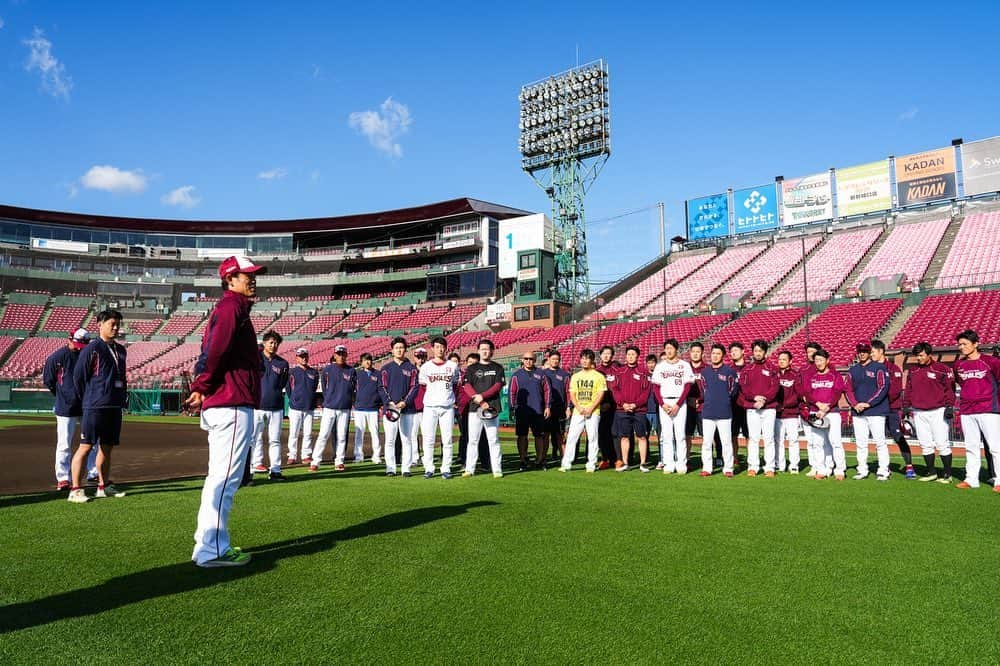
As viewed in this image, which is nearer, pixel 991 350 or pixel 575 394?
pixel 575 394

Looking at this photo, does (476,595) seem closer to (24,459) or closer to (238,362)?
(238,362)

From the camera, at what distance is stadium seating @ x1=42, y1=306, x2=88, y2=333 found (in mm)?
51875

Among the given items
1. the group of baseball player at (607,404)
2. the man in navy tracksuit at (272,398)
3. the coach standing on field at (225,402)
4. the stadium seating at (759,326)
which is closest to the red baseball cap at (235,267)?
the coach standing on field at (225,402)

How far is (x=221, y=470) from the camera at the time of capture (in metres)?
4.60

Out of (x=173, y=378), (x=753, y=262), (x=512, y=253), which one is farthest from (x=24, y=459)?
(x=753, y=262)

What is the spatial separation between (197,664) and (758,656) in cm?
259

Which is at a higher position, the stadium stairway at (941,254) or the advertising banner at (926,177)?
the advertising banner at (926,177)

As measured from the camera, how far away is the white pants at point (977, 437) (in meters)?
8.62

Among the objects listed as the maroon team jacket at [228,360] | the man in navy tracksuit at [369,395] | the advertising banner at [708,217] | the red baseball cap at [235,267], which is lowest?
the man in navy tracksuit at [369,395]

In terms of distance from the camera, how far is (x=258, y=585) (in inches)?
156

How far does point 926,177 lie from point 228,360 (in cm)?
4556

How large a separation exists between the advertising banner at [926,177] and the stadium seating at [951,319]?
14.0 metres

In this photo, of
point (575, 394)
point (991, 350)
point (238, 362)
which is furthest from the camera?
point (991, 350)

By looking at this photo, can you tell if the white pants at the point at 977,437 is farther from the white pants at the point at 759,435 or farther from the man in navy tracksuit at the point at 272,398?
the man in navy tracksuit at the point at 272,398
